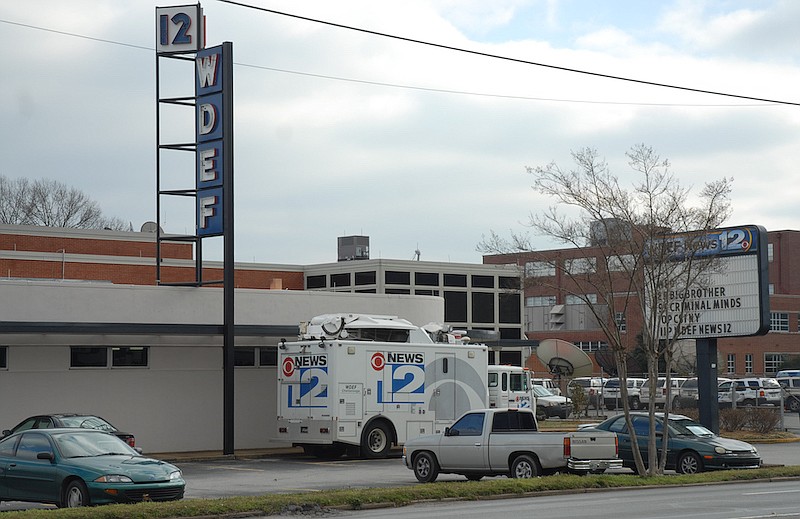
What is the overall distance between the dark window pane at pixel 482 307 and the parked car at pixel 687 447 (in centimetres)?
4567

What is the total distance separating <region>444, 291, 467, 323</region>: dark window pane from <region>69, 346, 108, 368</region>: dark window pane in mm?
41824

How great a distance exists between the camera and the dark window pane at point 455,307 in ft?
231

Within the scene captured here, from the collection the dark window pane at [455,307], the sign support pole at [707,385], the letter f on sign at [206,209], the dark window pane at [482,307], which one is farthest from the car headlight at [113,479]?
the dark window pane at [482,307]

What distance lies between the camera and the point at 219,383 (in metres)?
31.5

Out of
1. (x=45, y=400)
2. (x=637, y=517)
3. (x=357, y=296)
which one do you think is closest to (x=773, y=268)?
(x=357, y=296)

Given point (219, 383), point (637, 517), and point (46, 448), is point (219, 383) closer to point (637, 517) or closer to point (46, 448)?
point (46, 448)

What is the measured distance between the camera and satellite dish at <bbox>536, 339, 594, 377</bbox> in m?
47.2

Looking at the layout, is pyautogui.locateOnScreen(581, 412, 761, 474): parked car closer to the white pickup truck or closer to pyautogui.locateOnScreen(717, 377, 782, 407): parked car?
the white pickup truck

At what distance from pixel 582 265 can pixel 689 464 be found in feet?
16.6

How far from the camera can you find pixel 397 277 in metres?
67.9

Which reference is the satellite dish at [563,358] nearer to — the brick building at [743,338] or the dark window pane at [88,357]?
the dark window pane at [88,357]

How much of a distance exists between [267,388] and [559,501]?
14787mm

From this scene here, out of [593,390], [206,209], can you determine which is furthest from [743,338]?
[206,209]

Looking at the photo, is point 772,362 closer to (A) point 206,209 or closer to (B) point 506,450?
(A) point 206,209
